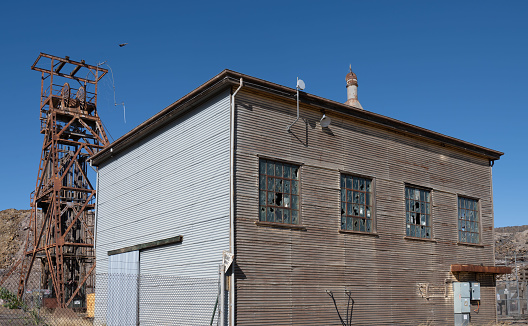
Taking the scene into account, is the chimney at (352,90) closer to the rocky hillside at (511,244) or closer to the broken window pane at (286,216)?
the broken window pane at (286,216)

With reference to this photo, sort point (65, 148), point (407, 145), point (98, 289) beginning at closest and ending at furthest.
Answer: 1. point (407, 145)
2. point (98, 289)
3. point (65, 148)

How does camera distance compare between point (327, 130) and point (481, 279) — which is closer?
point (327, 130)

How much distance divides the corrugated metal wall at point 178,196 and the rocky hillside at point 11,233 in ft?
166

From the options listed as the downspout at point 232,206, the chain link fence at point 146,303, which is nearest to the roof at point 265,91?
the downspout at point 232,206

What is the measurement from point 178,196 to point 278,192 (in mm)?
3407

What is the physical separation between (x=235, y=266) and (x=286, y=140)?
407 centimetres

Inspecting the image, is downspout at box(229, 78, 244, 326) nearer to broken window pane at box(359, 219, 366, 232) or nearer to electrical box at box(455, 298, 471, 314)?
broken window pane at box(359, 219, 366, 232)

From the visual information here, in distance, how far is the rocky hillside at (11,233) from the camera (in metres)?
65.5

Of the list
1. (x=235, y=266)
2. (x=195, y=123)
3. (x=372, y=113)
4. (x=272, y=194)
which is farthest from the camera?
(x=372, y=113)

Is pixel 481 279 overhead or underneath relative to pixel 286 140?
underneath

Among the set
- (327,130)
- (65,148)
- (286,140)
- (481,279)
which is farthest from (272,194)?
(65,148)

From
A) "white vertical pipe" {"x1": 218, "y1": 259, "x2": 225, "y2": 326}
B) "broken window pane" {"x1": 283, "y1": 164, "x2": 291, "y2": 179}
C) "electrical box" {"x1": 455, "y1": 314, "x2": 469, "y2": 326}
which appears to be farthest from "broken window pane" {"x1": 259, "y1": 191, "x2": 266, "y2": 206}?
→ "electrical box" {"x1": 455, "y1": 314, "x2": 469, "y2": 326}

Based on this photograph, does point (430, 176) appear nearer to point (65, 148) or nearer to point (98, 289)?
point (98, 289)

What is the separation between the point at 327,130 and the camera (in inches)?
673
